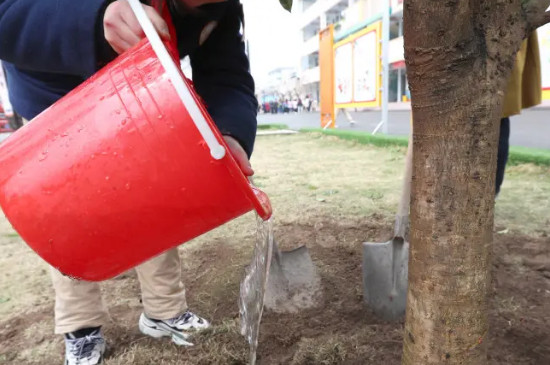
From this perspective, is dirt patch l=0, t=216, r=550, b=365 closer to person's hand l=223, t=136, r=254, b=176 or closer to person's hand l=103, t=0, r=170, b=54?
person's hand l=223, t=136, r=254, b=176

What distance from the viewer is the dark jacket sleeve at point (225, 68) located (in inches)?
42.7

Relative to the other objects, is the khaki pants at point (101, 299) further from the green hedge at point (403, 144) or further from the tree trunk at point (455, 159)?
the green hedge at point (403, 144)

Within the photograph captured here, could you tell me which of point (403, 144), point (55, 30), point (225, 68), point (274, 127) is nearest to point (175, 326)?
point (225, 68)

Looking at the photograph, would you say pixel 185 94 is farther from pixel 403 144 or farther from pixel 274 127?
pixel 274 127

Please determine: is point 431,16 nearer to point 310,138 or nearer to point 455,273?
point 455,273

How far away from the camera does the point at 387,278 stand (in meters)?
1.34

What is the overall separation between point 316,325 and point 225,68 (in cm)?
85

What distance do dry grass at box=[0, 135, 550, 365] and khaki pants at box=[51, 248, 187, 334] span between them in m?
0.12

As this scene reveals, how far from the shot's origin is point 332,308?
4.57 feet

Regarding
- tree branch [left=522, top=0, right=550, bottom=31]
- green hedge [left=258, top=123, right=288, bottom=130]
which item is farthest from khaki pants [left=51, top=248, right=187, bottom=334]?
green hedge [left=258, top=123, right=288, bottom=130]

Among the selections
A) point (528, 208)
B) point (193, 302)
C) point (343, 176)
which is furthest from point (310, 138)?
point (193, 302)

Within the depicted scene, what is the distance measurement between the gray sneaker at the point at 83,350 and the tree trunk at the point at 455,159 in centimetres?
95

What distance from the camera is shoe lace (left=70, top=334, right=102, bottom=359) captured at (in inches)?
46.8

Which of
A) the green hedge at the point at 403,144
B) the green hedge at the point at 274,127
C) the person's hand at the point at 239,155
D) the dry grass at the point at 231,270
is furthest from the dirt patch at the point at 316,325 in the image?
the green hedge at the point at 274,127
